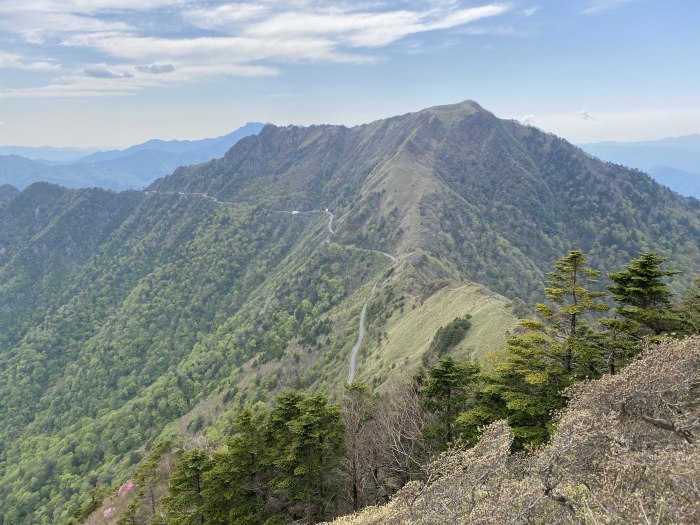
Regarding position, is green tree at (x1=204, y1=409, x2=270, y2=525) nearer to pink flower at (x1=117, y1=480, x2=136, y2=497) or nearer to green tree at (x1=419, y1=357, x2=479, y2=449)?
green tree at (x1=419, y1=357, x2=479, y2=449)

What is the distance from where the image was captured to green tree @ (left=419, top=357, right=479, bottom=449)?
117 ft

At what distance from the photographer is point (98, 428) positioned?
15238cm

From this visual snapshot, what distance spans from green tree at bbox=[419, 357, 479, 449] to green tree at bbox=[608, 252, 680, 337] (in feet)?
40.2

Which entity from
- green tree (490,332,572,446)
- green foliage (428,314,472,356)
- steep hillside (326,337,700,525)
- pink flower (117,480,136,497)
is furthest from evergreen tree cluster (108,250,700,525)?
green foliage (428,314,472,356)

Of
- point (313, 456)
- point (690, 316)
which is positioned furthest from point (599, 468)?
point (313, 456)

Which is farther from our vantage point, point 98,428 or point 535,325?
point 98,428

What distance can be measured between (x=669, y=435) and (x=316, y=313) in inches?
5445

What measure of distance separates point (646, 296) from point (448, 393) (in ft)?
52.9

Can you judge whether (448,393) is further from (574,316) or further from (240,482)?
(240,482)

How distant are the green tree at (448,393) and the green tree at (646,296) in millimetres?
12244

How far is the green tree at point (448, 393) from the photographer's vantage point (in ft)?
117

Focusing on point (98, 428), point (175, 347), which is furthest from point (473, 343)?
point (175, 347)

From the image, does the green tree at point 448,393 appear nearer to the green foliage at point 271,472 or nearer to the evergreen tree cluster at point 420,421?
the evergreen tree cluster at point 420,421

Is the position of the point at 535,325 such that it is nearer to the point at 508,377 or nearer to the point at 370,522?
the point at 508,377
